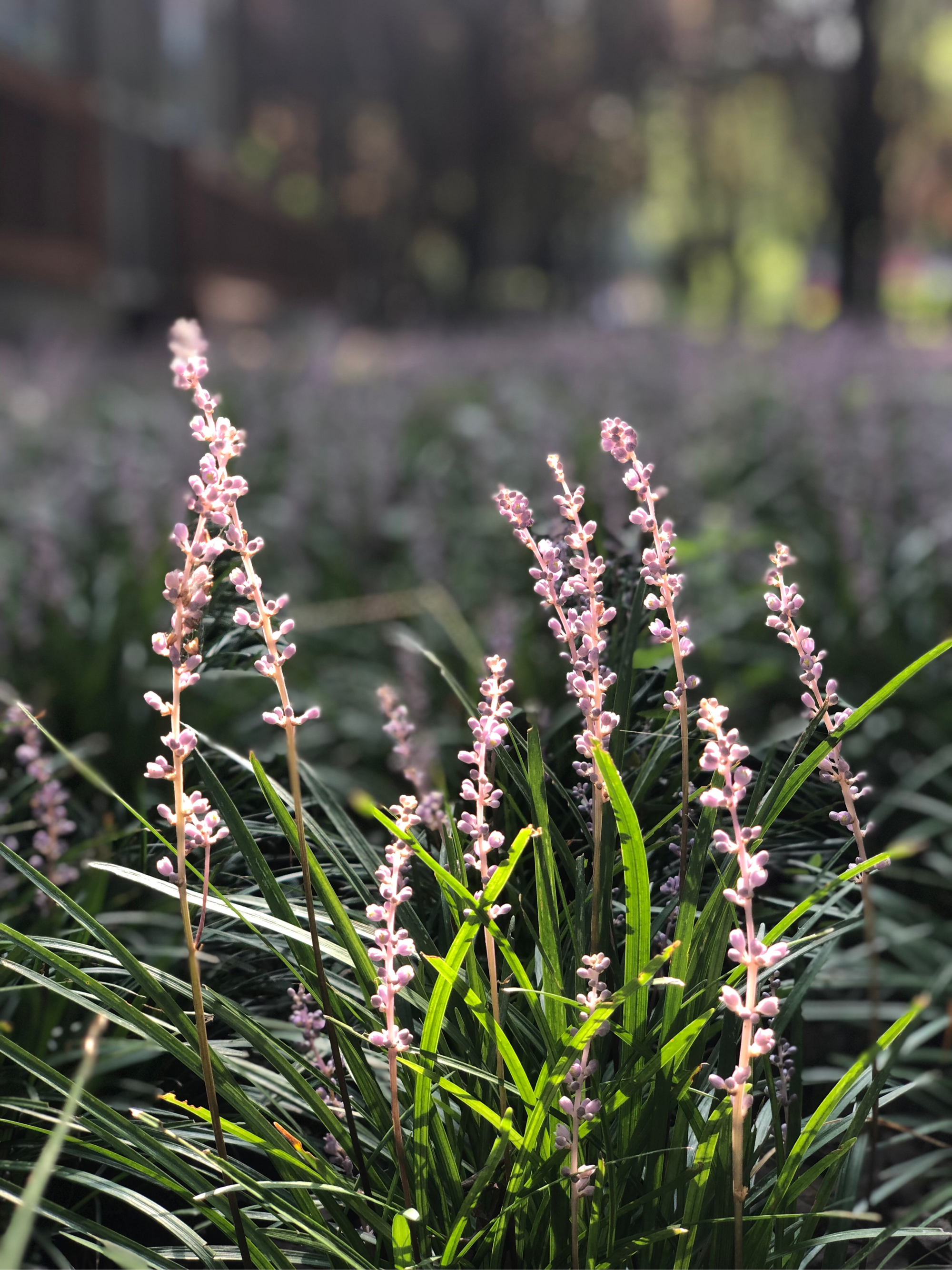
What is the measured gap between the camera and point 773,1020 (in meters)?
1.25

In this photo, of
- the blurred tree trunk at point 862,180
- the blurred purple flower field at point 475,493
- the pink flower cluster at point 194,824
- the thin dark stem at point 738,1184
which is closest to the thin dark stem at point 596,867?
the thin dark stem at point 738,1184

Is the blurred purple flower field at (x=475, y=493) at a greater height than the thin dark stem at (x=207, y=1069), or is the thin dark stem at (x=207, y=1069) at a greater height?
the blurred purple flower field at (x=475, y=493)

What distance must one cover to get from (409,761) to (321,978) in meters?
0.45

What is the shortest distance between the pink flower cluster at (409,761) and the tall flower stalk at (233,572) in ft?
1.01

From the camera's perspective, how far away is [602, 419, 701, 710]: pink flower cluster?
3.69 ft

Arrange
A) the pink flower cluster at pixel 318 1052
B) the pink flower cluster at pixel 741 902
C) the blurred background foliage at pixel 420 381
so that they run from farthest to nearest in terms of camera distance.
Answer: the blurred background foliage at pixel 420 381, the pink flower cluster at pixel 318 1052, the pink flower cluster at pixel 741 902

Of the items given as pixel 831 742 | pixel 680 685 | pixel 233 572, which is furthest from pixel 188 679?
pixel 831 742

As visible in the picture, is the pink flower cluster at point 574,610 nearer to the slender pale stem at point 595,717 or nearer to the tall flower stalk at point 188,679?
the slender pale stem at point 595,717

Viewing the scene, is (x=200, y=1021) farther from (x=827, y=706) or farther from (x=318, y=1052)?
(x=827, y=706)

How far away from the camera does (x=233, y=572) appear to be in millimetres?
1082

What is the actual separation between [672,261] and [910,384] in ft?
119

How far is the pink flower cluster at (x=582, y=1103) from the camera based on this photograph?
1015mm

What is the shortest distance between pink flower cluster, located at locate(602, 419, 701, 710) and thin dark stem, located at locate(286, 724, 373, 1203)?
1.18 feet

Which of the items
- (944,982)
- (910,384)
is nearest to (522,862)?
(944,982)
